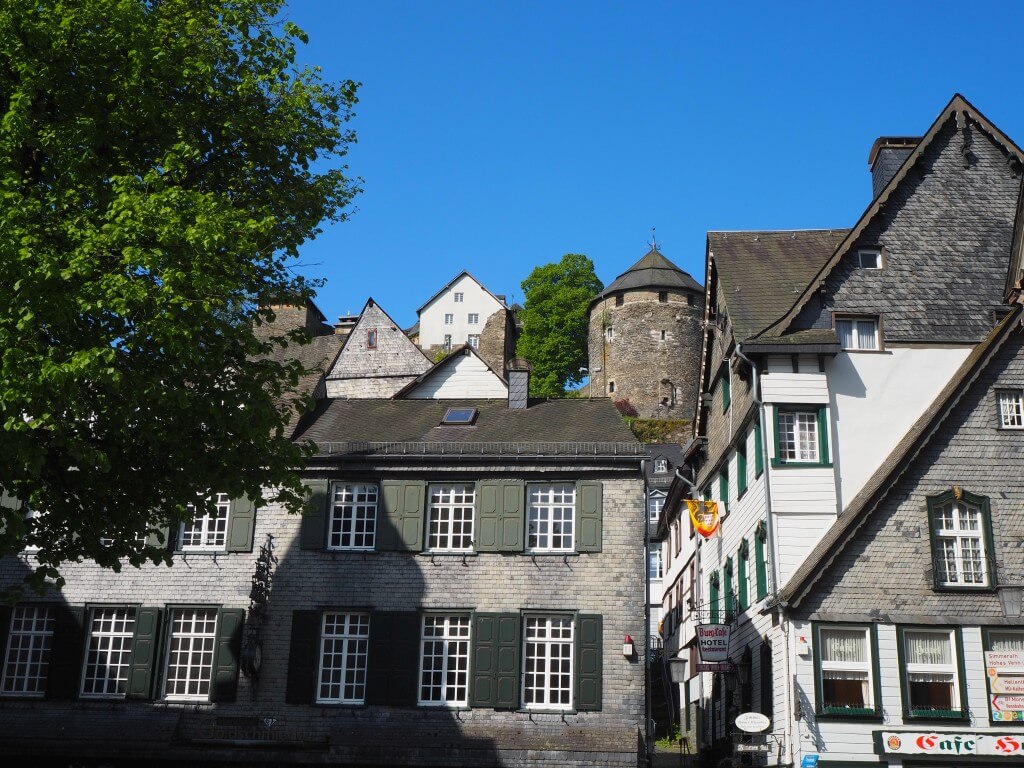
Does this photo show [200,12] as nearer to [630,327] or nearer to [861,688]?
[861,688]

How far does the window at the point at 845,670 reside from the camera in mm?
20234

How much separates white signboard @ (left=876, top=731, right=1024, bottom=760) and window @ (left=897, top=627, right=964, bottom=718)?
0.35m

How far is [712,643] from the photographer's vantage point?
23.8 metres

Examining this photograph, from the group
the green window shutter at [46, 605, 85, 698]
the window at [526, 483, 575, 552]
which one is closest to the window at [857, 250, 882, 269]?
the window at [526, 483, 575, 552]

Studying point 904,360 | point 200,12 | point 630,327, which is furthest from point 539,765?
point 630,327

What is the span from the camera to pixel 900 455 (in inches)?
843

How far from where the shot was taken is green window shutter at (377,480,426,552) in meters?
23.5

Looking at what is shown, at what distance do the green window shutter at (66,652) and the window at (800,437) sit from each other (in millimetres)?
13998

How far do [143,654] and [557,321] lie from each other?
217 ft

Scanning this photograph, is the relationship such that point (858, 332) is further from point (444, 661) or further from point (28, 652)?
point (28, 652)

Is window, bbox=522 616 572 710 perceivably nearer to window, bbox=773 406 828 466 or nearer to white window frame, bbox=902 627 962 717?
window, bbox=773 406 828 466

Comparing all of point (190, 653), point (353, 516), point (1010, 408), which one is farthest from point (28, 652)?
point (1010, 408)

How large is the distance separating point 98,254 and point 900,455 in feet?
46.4

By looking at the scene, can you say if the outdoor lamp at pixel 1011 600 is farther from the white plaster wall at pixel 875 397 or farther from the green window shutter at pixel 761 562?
the green window shutter at pixel 761 562
